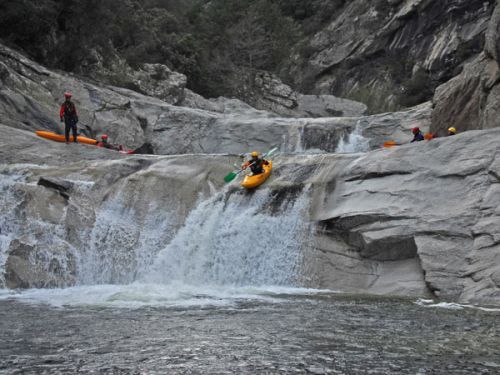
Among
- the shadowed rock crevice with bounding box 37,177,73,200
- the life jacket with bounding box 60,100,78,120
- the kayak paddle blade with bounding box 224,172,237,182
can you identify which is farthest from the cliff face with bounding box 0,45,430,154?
the kayak paddle blade with bounding box 224,172,237,182

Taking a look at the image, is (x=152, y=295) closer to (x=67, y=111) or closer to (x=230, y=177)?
(x=230, y=177)

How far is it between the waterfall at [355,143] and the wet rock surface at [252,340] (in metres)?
14.7

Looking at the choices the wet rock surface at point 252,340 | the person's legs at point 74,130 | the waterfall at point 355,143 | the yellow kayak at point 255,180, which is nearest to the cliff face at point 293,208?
the yellow kayak at point 255,180

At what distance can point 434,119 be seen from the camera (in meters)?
22.2

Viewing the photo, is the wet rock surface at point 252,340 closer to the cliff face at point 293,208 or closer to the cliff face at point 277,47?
the cliff face at point 293,208

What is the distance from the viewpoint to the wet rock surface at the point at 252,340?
6.15 meters

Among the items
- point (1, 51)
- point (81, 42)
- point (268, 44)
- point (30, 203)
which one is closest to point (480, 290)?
point (30, 203)

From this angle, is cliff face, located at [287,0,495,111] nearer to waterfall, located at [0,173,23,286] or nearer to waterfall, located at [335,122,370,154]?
waterfall, located at [335,122,370,154]

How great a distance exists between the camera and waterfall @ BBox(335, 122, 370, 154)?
24203 millimetres

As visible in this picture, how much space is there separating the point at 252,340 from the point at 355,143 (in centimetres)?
1794

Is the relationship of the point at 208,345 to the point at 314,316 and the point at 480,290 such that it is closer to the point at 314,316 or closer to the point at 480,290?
the point at 314,316

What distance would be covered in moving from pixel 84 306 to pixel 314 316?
12.5ft

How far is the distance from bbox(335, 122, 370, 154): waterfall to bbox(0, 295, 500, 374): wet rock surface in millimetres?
14653

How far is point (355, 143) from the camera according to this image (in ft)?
80.0
